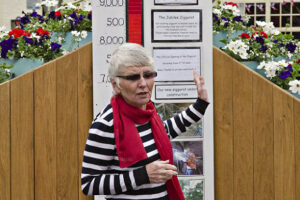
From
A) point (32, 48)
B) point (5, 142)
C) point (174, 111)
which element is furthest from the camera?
point (32, 48)

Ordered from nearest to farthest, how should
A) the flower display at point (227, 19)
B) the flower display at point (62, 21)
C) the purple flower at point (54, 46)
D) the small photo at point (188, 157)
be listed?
the small photo at point (188, 157)
the purple flower at point (54, 46)
the flower display at point (62, 21)
the flower display at point (227, 19)

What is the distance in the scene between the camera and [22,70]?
3.27 meters

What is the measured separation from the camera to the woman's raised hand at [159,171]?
1.53 m

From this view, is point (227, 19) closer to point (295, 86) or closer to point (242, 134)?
point (295, 86)

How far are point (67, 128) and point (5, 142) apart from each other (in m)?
0.44

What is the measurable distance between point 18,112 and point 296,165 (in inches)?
80.0

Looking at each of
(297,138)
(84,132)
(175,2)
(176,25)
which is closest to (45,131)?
(84,132)

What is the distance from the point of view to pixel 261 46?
3.45 m

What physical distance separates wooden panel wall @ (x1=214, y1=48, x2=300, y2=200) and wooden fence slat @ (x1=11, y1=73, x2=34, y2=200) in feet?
4.35

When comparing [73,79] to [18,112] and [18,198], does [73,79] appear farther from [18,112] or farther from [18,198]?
[18,198]

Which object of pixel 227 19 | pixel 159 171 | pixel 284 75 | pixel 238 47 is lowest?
pixel 159 171

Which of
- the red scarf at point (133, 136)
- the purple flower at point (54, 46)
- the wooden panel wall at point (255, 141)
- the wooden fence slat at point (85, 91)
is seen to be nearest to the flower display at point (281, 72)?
the wooden panel wall at point (255, 141)

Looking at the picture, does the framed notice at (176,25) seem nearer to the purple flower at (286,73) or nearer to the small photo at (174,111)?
the small photo at (174,111)

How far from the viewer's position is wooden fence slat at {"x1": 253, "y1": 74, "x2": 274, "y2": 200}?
292cm
